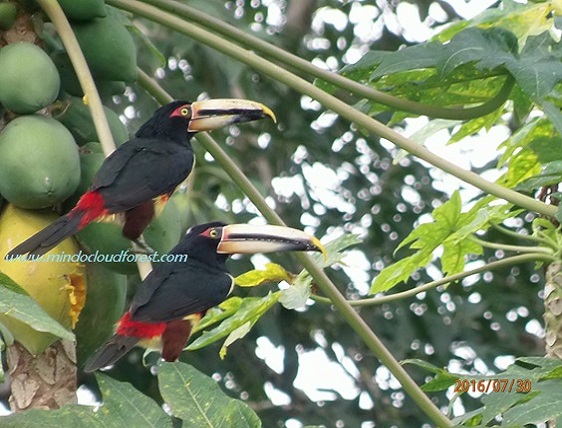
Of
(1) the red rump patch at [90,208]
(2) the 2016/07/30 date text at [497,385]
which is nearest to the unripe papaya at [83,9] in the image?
(1) the red rump patch at [90,208]

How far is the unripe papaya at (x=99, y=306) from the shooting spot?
1.26 m

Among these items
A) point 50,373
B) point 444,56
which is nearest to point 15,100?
point 50,373

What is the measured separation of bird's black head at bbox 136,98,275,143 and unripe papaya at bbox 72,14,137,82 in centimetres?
20

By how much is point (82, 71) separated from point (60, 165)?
0.33 ft

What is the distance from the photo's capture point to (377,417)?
339cm

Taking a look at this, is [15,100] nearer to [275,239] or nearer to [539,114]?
[275,239]

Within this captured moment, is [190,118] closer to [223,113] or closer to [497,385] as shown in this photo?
[223,113]

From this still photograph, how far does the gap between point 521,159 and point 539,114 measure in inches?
3.6

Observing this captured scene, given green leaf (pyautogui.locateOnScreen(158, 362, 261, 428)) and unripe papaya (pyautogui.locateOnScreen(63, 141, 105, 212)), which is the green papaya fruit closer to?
unripe papaya (pyautogui.locateOnScreen(63, 141, 105, 212))

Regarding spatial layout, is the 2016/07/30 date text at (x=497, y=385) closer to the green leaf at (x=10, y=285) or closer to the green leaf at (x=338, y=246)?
the green leaf at (x=338, y=246)

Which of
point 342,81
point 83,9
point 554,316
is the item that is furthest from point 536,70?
point 83,9

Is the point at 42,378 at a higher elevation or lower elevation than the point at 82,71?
lower

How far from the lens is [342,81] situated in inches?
49.5

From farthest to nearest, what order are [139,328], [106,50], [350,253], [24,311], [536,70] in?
[350,253]
[106,50]
[536,70]
[139,328]
[24,311]
